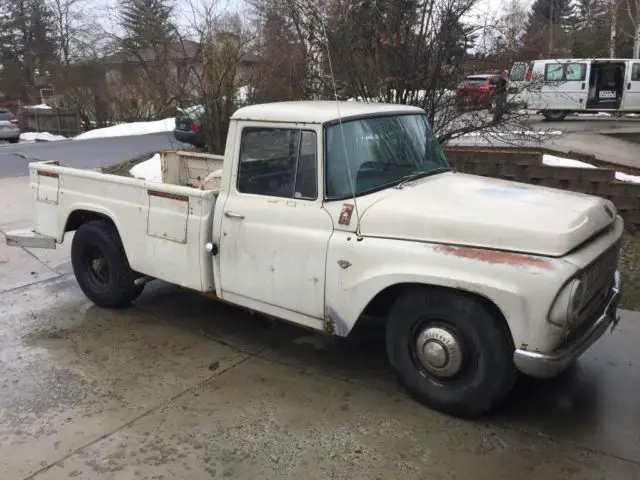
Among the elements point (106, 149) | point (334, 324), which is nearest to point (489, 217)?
point (334, 324)

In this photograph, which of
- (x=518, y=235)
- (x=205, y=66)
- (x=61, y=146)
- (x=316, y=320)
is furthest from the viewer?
(x=61, y=146)

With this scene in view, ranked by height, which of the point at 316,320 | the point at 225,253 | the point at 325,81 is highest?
the point at 325,81

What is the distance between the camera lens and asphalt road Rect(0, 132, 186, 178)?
15.6 m

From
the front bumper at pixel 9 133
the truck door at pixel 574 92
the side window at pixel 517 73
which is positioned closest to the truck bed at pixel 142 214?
the side window at pixel 517 73

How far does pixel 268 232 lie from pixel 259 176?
0.44m

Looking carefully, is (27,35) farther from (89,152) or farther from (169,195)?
(169,195)

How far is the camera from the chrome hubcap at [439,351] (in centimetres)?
343

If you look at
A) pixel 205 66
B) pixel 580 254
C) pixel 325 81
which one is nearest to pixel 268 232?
pixel 580 254

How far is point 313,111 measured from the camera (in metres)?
4.03

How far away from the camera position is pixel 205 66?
10.8 m

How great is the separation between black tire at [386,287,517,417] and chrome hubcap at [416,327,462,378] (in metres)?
0.02

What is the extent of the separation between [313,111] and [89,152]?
1620cm

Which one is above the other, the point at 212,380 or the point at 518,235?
the point at 518,235

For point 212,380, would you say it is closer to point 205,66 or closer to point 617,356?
point 617,356
